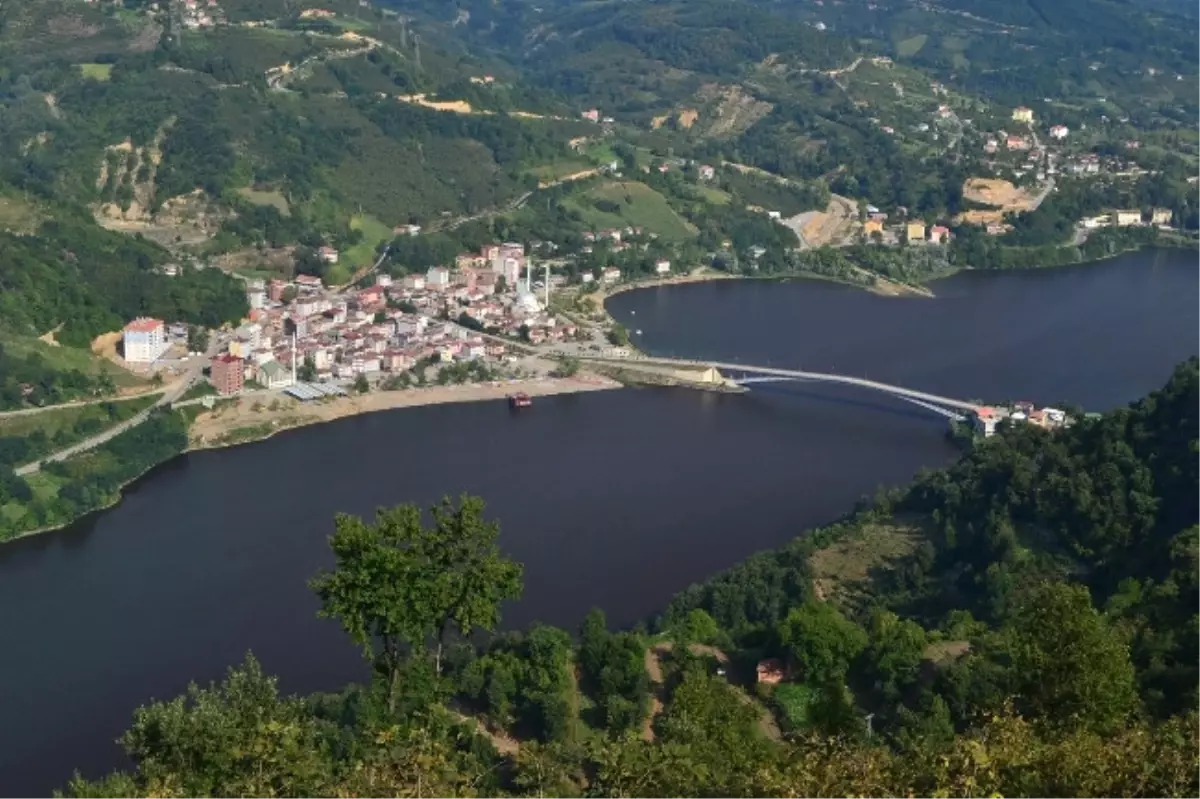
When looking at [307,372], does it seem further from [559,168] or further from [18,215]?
[559,168]

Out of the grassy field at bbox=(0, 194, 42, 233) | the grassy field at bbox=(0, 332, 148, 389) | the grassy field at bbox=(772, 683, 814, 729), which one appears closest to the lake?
the grassy field at bbox=(0, 332, 148, 389)

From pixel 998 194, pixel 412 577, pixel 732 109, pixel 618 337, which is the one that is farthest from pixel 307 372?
pixel 732 109

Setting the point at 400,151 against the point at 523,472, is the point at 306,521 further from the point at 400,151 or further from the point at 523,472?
the point at 400,151

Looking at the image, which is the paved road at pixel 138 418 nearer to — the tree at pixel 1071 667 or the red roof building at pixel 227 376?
the red roof building at pixel 227 376

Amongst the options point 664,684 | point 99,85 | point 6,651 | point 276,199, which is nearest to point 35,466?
point 6,651

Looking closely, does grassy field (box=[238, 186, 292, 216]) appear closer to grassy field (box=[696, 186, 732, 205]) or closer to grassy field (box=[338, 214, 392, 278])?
grassy field (box=[338, 214, 392, 278])

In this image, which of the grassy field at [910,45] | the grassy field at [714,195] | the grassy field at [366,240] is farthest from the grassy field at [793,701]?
the grassy field at [910,45]

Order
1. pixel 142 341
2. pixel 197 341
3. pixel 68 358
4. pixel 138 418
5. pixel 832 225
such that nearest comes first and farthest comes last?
pixel 138 418 < pixel 68 358 < pixel 142 341 < pixel 197 341 < pixel 832 225
